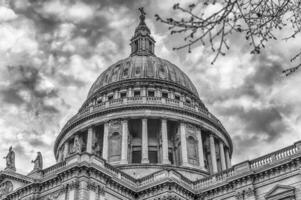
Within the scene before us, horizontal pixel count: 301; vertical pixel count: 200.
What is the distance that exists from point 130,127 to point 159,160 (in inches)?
229

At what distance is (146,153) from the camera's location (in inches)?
1946

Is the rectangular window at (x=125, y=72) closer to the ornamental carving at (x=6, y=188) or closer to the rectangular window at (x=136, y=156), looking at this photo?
the rectangular window at (x=136, y=156)

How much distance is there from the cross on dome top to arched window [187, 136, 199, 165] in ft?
70.0

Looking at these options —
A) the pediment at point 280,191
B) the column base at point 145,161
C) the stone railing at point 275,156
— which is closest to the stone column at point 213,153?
the column base at point 145,161

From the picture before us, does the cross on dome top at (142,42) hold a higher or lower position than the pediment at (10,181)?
higher

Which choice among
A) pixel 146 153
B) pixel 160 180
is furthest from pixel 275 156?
pixel 146 153

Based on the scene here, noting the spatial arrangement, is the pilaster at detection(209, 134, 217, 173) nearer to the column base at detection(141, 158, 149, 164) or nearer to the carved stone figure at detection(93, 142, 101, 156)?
the column base at detection(141, 158, 149, 164)

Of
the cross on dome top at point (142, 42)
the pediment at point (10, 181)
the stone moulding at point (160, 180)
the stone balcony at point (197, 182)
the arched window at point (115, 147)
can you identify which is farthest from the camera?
the cross on dome top at point (142, 42)

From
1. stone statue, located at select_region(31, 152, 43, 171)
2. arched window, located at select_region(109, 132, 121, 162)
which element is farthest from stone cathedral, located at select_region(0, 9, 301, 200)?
stone statue, located at select_region(31, 152, 43, 171)

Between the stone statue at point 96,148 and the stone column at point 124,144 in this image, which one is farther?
the stone statue at point 96,148

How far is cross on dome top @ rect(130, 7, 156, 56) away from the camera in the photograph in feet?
233

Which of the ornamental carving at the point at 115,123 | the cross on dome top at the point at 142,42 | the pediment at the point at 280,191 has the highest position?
the cross on dome top at the point at 142,42

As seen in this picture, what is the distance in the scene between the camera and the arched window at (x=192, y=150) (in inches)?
2023

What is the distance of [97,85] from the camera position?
217ft
